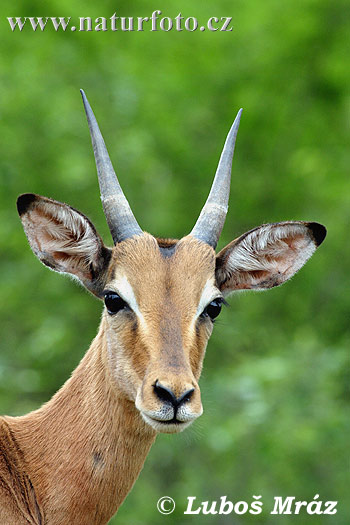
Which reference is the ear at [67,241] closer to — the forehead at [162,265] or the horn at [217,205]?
the forehead at [162,265]

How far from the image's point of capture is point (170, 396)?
567cm

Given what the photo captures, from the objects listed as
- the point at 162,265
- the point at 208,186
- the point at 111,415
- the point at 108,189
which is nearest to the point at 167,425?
→ the point at 111,415

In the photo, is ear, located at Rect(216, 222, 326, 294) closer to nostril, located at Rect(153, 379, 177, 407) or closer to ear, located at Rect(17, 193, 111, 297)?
ear, located at Rect(17, 193, 111, 297)

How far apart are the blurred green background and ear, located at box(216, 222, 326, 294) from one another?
3.76 m

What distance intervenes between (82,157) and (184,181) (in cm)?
216

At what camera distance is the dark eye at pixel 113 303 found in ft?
21.1

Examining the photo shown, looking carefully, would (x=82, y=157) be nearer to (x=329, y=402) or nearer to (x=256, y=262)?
(x=329, y=402)

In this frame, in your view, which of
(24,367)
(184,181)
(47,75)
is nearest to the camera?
(24,367)

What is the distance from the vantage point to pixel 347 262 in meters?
14.4

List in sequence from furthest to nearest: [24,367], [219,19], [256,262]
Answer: [219,19], [24,367], [256,262]

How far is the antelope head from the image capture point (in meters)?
5.86

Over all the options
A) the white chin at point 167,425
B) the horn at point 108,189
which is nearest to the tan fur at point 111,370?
the white chin at point 167,425

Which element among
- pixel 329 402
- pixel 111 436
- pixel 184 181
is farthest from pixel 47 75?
pixel 111 436

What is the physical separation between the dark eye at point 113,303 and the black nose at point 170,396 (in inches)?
34.2
